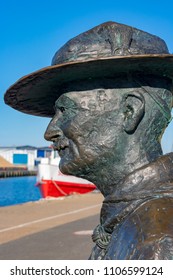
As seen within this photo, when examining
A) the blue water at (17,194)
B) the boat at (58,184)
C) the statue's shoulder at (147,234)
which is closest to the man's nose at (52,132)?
the statue's shoulder at (147,234)

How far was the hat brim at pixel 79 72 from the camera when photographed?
1885mm

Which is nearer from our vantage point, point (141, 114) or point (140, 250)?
point (140, 250)

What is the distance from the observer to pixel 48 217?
15.0 m

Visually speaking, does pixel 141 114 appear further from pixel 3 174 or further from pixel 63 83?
pixel 3 174

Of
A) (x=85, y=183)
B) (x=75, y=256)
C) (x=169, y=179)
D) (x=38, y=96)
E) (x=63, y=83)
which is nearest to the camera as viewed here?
(x=169, y=179)

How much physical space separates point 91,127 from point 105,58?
0.32 meters

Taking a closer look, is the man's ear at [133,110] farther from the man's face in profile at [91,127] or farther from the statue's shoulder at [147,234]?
the statue's shoulder at [147,234]

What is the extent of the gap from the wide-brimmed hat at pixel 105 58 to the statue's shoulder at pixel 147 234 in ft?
1.98

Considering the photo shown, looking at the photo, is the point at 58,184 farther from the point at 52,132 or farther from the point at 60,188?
→ the point at 52,132

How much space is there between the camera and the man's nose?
2.08 meters

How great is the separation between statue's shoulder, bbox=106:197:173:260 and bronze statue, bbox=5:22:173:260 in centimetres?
17

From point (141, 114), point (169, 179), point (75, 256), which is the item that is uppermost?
point (141, 114)

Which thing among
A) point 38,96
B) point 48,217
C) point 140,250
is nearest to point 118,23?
point 38,96
